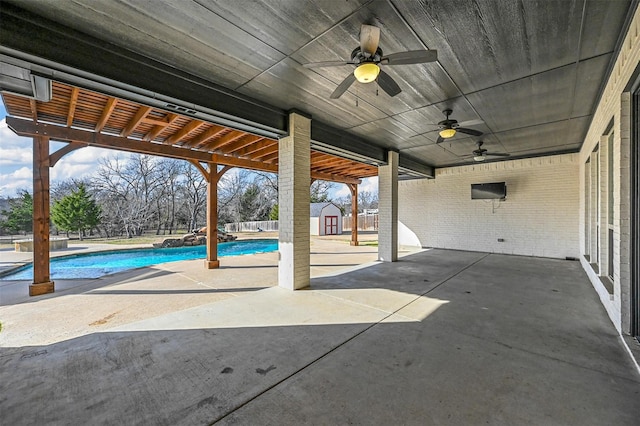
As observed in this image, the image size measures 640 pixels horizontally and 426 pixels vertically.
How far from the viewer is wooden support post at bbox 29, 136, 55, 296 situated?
16.0 feet

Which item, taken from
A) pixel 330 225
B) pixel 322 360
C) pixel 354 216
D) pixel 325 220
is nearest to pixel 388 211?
pixel 354 216

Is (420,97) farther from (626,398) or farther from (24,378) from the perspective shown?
(24,378)

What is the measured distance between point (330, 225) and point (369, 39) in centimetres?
1719

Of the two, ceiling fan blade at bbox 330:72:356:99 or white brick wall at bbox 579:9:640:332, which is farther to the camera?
ceiling fan blade at bbox 330:72:356:99

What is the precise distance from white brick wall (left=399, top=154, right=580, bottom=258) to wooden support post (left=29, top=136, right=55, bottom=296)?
10654 mm

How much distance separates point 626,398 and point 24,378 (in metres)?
4.58

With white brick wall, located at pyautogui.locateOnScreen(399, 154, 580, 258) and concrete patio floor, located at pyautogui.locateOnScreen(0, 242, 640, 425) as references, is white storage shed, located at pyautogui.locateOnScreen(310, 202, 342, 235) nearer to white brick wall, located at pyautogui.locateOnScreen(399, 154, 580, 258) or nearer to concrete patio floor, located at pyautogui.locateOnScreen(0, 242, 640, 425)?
white brick wall, located at pyautogui.locateOnScreen(399, 154, 580, 258)

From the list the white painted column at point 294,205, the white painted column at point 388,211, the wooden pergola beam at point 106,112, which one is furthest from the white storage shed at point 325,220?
the wooden pergola beam at point 106,112

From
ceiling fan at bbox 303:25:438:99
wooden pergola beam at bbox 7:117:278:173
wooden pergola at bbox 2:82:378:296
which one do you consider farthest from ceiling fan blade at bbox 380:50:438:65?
wooden pergola beam at bbox 7:117:278:173

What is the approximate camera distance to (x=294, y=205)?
15.3 ft

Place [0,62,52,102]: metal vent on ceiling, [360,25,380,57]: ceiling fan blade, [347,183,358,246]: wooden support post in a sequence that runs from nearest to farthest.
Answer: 1. [360,25,380,57]: ceiling fan blade
2. [0,62,52,102]: metal vent on ceiling
3. [347,183,358,246]: wooden support post

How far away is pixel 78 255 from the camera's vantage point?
1091 cm

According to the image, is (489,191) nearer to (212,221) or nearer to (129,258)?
(212,221)

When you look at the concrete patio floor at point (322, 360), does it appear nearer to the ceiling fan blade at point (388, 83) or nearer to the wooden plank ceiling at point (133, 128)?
the ceiling fan blade at point (388, 83)
